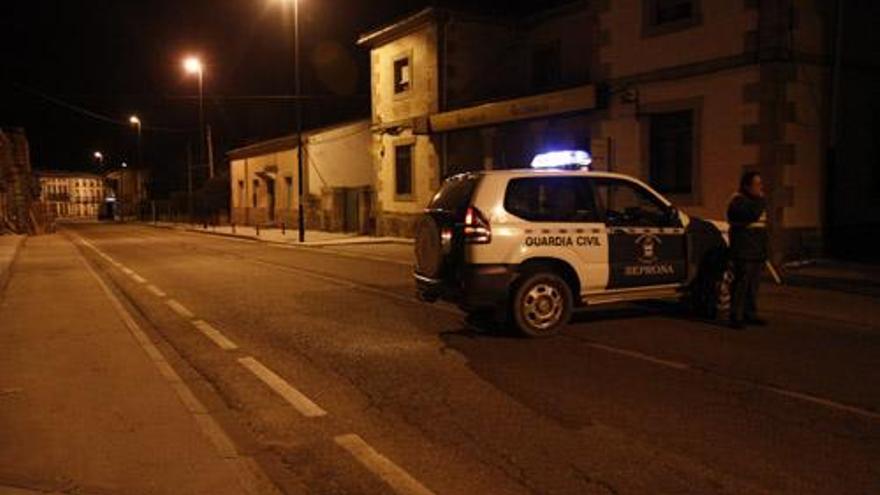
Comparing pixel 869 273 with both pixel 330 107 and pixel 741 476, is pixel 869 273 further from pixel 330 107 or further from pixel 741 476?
pixel 330 107

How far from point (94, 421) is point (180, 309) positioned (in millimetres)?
6308

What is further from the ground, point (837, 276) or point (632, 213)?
point (632, 213)

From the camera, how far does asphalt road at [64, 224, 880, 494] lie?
4.79 metres

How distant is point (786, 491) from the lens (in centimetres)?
443

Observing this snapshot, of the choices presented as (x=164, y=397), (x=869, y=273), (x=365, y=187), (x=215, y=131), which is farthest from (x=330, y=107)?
(x=164, y=397)

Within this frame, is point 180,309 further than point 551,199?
Yes

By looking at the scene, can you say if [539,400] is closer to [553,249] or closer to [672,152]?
[553,249]

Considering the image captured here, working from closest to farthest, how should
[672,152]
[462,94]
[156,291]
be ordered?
1. [156,291]
2. [672,152]
3. [462,94]

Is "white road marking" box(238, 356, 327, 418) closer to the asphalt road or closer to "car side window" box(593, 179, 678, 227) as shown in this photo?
the asphalt road

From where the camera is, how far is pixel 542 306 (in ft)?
30.1

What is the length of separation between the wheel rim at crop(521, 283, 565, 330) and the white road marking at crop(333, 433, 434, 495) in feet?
12.7

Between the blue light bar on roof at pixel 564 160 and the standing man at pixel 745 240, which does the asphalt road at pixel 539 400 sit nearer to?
the standing man at pixel 745 240

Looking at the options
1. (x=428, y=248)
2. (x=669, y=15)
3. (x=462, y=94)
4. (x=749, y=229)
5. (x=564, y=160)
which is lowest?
(x=428, y=248)

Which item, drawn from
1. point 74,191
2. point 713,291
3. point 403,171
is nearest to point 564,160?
point 713,291
